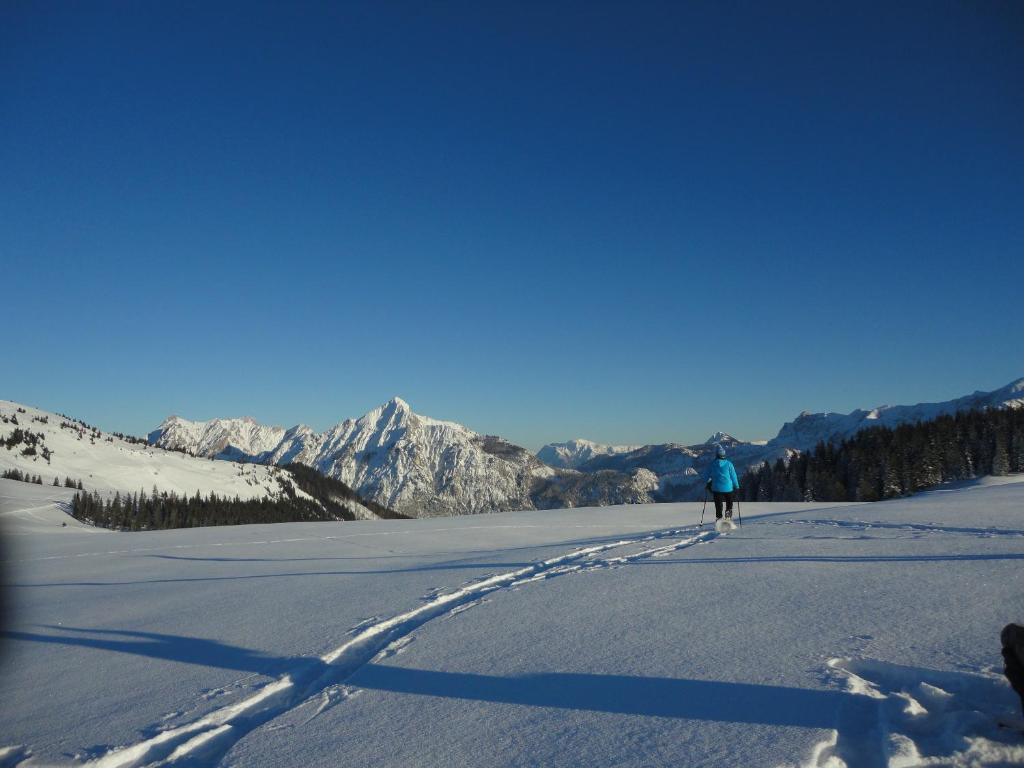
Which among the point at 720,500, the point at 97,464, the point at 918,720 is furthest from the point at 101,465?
the point at 918,720

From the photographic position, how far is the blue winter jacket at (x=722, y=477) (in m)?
18.6

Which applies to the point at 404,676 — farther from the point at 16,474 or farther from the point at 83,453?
the point at 83,453

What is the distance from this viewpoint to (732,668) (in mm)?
5414

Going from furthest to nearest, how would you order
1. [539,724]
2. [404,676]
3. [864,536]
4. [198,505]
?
1. [198,505]
2. [864,536]
3. [404,676]
4. [539,724]

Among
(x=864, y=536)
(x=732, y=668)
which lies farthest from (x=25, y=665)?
(x=864, y=536)

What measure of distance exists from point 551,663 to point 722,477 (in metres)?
14.3

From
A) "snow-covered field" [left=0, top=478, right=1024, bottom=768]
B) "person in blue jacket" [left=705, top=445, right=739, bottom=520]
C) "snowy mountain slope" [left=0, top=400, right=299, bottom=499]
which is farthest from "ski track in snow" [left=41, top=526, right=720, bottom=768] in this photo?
"snowy mountain slope" [left=0, top=400, right=299, bottom=499]

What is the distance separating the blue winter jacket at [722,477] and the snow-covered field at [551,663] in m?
5.76

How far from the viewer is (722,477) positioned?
18.7 metres

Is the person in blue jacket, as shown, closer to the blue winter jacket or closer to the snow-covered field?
the blue winter jacket

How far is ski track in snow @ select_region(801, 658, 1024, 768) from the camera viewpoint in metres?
3.75

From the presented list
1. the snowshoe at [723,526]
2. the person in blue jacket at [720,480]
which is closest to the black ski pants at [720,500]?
the person in blue jacket at [720,480]

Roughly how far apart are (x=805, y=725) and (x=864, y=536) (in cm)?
1085

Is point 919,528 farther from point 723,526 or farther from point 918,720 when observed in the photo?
point 918,720
